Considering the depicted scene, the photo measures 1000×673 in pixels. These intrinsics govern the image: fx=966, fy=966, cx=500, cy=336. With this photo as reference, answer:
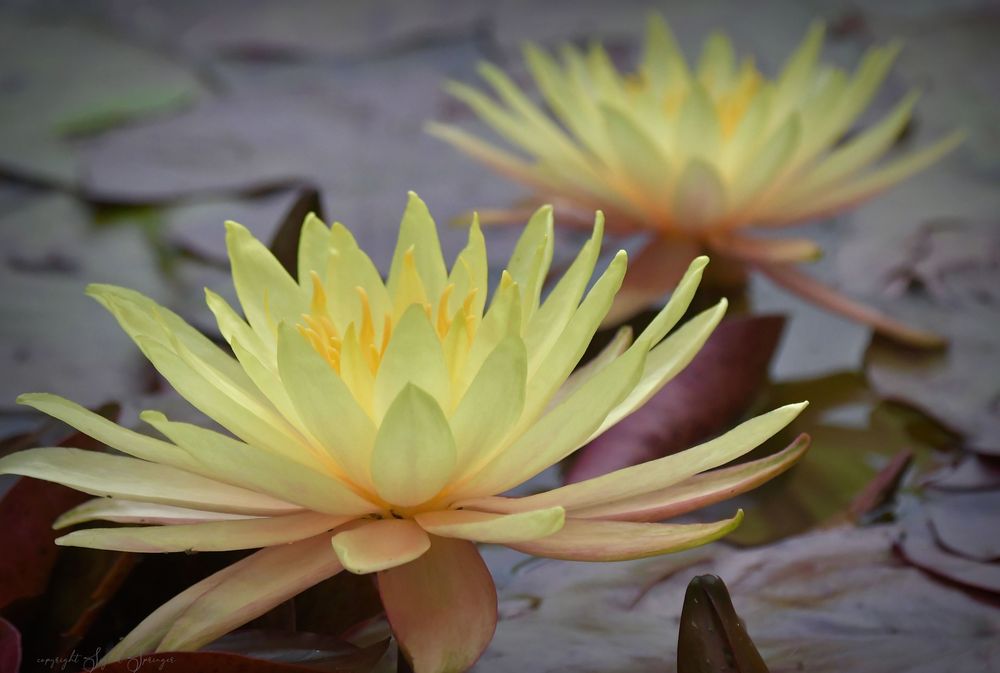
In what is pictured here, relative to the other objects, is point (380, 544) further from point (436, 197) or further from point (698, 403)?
point (436, 197)

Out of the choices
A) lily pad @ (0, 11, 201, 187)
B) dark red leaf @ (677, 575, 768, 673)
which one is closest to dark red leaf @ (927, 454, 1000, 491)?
dark red leaf @ (677, 575, 768, 673)

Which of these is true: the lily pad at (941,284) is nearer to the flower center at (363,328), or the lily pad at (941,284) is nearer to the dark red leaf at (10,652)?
the flower center at (363,328)

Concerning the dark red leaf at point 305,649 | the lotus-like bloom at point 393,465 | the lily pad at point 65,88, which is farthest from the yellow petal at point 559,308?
the lily pad at point 65,88

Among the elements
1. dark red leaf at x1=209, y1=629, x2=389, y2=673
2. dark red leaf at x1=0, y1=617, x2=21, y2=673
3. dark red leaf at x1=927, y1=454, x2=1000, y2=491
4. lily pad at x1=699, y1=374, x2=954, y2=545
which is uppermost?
dark red leaf at x1=0, y1=617, x2=21, y2=673

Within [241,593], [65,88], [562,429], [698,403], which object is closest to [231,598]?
[241,593]

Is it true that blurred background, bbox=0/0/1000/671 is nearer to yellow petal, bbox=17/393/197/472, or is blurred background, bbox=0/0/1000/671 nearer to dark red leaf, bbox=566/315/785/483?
dark red leaf, bbox=566/315/785/483

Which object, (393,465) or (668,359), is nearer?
(393,465)

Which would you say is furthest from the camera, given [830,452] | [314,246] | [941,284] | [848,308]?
[941,284]
